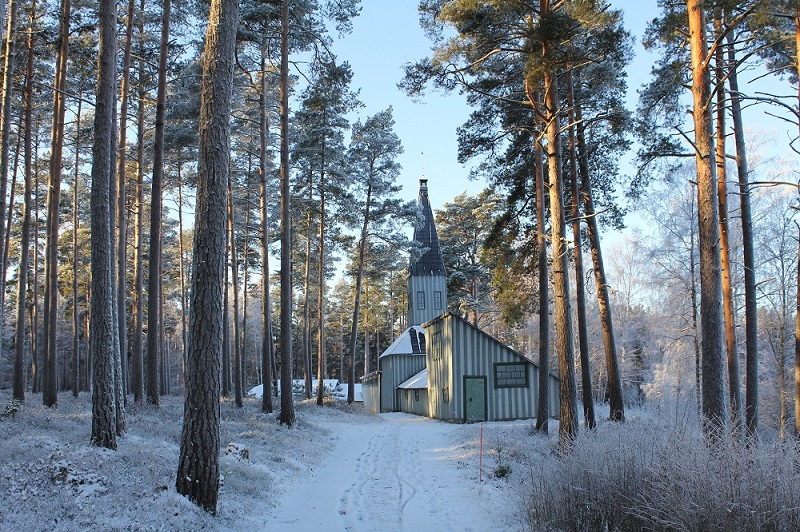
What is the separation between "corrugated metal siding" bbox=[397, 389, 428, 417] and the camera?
2923 centimetres

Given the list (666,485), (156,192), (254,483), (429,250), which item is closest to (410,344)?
(429,250)

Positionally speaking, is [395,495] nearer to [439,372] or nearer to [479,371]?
[479,371]

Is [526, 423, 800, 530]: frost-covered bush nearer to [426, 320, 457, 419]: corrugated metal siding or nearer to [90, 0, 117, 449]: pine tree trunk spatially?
[90, 0, 117, 449]: pine tree trunk

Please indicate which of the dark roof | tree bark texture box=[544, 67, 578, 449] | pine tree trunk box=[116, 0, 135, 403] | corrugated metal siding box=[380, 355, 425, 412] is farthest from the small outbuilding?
tree bark texture box=[544, 67, 578, 449]

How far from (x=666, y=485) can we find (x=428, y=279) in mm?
32216

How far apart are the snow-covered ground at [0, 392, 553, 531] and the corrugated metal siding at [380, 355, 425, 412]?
816 inches

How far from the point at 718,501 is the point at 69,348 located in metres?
55.0

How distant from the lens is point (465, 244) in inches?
1555

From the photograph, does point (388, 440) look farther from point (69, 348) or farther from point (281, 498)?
point (69, 348)

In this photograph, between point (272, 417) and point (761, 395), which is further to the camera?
point (761, 395)

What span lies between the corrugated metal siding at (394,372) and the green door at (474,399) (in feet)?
33.5

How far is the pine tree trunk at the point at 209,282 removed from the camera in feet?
21.5

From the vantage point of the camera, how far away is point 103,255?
29.1 ft

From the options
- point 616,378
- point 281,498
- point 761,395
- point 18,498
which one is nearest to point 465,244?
point 761,395
